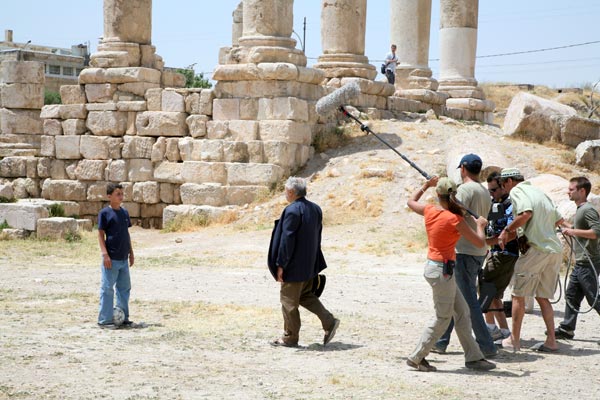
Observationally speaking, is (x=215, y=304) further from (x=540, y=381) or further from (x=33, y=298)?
(x=540, y=381)

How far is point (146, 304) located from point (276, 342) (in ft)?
8.26

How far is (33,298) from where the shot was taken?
34.8ft

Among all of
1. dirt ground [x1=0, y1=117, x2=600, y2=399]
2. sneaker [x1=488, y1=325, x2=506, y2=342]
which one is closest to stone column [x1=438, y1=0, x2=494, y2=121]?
dirt ground [x1=0, y1=117, x2=600, y2=399]

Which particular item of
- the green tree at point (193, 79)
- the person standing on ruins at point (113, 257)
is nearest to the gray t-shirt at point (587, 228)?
the person standing on ruins at point (113, 257)

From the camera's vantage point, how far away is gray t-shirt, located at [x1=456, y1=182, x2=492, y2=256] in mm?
7762

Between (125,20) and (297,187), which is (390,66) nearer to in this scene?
(125,20)

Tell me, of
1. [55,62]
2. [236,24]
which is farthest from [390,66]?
[55,62]

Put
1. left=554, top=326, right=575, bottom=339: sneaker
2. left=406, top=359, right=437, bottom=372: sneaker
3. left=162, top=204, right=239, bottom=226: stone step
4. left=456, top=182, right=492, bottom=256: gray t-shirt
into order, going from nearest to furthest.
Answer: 1. left=406, top=359, right=437, bottom=372: sneaker
2. left=456, top=182, right=492, bottom=256: gray t-shirt
3. left=554, top=326, right=575, bottom=339: sneaker
4. left=162, top=204, right=239, bottom=226: stone step

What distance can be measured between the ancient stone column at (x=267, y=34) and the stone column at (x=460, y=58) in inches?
347

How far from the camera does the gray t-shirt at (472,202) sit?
7.76 meters

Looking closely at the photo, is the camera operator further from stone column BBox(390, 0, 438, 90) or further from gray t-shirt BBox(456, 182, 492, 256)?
stone column BBox(390, 0, 438, 90)

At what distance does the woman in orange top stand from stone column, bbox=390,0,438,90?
60.2 feet

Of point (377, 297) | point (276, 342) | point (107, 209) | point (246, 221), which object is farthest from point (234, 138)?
point (276, 342)

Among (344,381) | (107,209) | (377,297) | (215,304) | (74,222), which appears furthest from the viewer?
(74,222)
